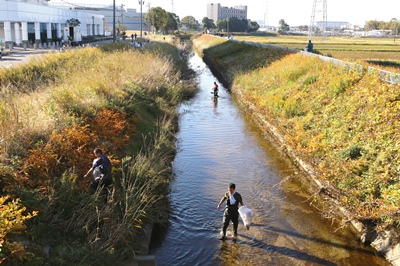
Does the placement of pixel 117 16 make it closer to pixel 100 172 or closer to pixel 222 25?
pixel 222 25

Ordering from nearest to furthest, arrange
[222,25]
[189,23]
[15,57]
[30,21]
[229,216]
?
[229,216]
[15,57]
[30,21]
[222,25]
[189,23]

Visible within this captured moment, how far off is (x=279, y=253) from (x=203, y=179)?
16.0 ft

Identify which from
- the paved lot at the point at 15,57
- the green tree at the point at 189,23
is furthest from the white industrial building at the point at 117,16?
the paved lot at the point at 15,57

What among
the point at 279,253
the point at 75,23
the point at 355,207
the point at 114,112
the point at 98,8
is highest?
the point at 98,8

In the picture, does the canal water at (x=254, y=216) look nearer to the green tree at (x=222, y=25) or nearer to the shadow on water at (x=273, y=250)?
the shadow on water at (x=273, y=250)

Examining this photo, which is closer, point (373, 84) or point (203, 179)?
point (203, 179)

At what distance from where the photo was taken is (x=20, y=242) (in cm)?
618

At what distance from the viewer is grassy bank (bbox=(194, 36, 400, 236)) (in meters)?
9.90

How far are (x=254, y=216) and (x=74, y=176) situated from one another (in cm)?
523

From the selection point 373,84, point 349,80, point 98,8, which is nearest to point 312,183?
point 373,84

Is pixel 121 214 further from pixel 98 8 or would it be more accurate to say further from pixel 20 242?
pixel 98 8

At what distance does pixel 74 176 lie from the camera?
27.3 feet

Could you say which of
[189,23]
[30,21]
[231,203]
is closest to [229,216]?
[231,203]

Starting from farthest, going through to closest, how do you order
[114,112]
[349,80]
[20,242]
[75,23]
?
[75,23] → [349,80] → [114,112] → [20,242]
